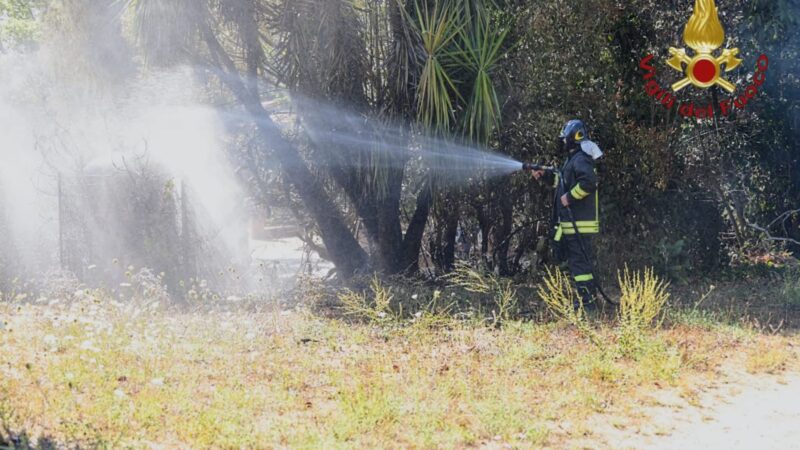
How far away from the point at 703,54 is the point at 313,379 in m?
5.27

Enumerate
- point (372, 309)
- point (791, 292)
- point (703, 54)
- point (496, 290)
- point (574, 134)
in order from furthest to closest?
point (496, 290) < point (703, 54) < point (791, 292) < point (574, 134) < point (372, 309)

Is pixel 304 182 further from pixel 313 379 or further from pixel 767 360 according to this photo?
pixel 767 360

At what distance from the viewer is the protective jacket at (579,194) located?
23.4 feet

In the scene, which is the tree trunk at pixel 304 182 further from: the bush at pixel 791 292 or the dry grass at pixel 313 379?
the bush at pixel 791 292

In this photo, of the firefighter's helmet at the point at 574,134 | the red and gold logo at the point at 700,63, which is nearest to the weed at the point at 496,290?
the firefighter's helmet at the point at 574,134

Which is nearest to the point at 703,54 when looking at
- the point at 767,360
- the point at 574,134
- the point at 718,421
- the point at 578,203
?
the point at 574,134

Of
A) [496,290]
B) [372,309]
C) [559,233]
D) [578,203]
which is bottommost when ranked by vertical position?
[496,290]

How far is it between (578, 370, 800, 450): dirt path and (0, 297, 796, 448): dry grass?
179 mm

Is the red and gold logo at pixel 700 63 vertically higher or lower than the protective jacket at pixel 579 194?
higher

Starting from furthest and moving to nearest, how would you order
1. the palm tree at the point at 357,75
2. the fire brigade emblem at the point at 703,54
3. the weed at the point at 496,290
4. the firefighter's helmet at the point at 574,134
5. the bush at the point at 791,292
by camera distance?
the palm tree at the point at 357,75, the fire brigade emblem at the point at 703,54, the bush at the point at 791,292, the firefighter's helmet at the point at 574,134, the weed at the point at 496,290

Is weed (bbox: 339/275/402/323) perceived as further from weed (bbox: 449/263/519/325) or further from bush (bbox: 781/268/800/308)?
bush (bbox: 781/268/800/308)

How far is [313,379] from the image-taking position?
5320mm

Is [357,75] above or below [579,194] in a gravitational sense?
above

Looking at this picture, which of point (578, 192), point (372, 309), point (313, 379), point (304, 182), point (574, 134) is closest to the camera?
point (313, 379)
